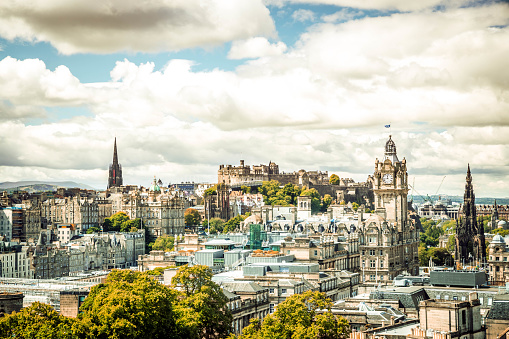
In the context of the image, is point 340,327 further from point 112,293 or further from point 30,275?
point 30,275

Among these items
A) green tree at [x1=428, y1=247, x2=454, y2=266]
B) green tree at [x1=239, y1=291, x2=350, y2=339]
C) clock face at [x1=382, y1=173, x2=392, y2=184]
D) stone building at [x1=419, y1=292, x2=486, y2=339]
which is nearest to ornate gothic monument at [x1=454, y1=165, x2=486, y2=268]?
green tree at [x1=428, y1=247, x2=454, y2=266]

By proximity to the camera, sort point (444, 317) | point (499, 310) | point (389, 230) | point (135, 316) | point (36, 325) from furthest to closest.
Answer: point (389, 230), point (499, 310), point (135, 316), point (444, 317), point (36, 325)

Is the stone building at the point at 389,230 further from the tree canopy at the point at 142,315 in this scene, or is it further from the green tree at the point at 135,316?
the green tree at the point at 135,316

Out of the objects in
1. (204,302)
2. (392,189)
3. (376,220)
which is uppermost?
(392,189)

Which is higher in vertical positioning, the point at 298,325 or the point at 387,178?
the point at 387,178

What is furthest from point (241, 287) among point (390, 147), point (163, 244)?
point (163, 244)

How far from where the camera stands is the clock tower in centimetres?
15225

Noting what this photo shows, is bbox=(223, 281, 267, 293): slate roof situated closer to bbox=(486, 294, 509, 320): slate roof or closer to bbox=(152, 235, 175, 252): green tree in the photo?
bbox=(486, 294, 509, 320): slate roof

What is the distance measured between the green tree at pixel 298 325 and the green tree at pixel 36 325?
13.6 m

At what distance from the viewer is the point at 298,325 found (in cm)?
6312

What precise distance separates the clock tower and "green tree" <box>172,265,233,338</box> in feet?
261

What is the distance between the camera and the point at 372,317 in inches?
2795

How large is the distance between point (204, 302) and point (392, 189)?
8639 centimetres

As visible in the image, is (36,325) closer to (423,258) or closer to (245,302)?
(245,302)
